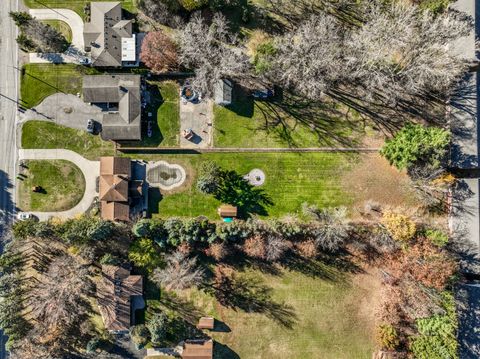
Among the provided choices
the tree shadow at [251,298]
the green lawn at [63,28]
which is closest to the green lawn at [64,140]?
the green lawn at [63,28]

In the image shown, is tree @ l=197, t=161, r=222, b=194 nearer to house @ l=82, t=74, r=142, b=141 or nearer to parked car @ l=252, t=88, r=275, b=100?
house @ l=82, t=74, r=142, b=141

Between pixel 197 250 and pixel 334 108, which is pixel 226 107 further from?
pixel 197 250

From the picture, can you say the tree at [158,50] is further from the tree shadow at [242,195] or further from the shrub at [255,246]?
the shrub at [255,246]

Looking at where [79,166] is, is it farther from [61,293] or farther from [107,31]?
[107,31]

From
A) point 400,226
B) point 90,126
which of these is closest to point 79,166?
point 90,126

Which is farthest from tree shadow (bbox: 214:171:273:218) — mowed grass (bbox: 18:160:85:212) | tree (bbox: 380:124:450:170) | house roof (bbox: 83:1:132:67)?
house roof (bbox: 83:1:132:67)

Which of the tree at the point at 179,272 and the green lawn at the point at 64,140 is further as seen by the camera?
the green lawn at the point at 64,140

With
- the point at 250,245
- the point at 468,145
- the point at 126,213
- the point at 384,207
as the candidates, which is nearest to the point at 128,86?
the point at 126,213

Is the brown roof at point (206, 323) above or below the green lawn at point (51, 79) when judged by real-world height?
below
